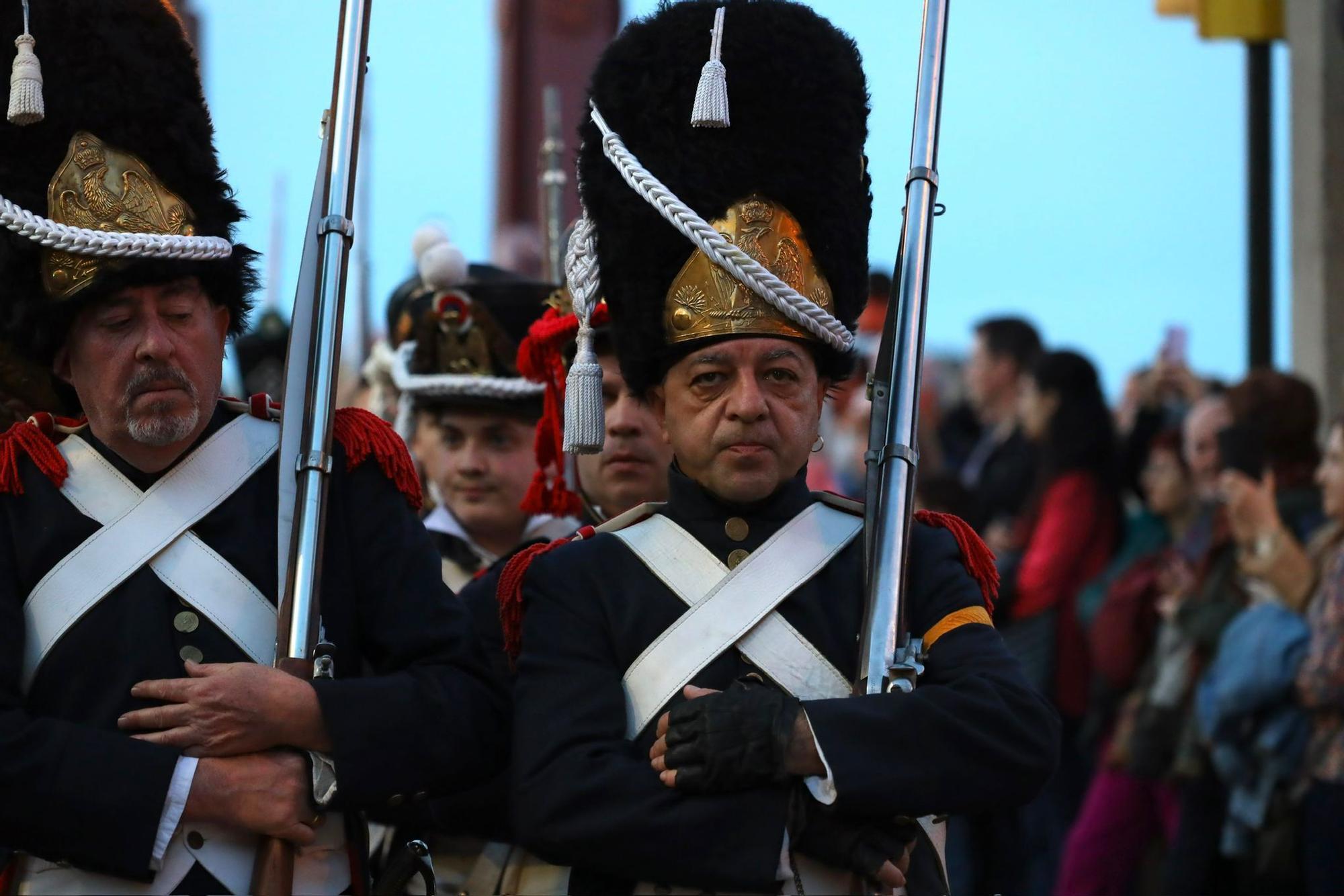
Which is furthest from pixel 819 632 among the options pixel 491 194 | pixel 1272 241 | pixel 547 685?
pixel 491 194

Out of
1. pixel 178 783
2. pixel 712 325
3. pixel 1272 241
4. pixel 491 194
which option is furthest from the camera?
pixel 491 194

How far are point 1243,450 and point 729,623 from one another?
398 centimetres

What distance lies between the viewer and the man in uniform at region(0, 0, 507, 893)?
3471 millimetres

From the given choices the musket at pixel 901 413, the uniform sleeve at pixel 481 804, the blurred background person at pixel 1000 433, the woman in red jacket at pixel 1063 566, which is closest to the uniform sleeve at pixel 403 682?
the uniform sleeve at pixel 481 804

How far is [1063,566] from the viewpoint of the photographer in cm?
816

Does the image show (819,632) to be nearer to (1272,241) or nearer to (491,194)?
(1272,241)

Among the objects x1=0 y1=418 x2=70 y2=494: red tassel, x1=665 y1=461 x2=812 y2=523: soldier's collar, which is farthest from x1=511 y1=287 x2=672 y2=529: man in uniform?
x1=0 y1=418 x2=70 y2=494: red tassel

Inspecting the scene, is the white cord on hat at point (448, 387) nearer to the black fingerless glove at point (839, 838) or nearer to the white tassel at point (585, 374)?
the white tassel at point (585, 374)

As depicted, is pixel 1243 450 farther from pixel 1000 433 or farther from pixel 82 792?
pixel 82 792

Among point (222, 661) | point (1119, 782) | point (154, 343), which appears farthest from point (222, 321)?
point (1119, 782)

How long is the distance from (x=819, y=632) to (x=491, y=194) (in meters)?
17.3

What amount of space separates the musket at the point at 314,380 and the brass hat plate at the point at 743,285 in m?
0.60

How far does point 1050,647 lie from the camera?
8.12 m

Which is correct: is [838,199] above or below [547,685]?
above
